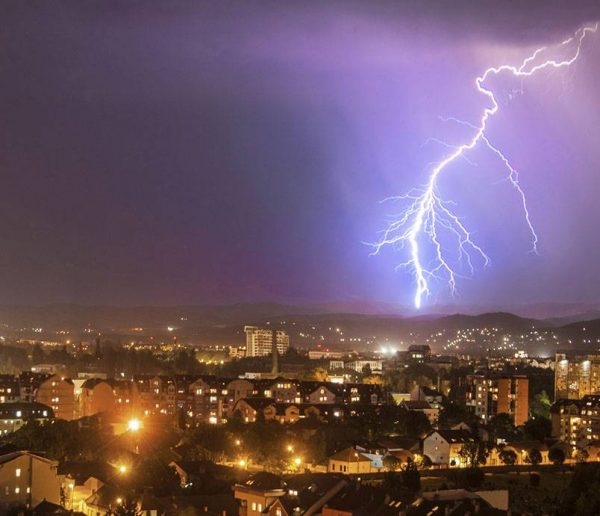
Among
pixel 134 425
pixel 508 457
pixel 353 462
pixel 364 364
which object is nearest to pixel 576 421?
pixel 508 457

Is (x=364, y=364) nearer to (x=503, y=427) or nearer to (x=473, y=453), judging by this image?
(x=503, y=427)

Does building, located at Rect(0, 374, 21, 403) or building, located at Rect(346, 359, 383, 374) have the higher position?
building, located at Rect(0, 374, 21, 403)

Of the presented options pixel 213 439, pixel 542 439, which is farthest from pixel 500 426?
pixel 213 439

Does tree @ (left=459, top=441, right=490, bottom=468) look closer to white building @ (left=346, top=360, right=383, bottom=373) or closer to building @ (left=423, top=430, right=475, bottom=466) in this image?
building @ (left=423, top=430, right=475, bottom=466)

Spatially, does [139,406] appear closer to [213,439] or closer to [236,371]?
[213,439]

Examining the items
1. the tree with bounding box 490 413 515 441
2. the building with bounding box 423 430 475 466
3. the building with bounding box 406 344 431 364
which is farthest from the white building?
the building with bounding box 423 430 475 466

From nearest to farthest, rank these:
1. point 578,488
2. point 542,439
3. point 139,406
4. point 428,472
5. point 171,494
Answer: point 171,494 < point 578,488 < point 428,472 < point 542,439 < point 139,406
